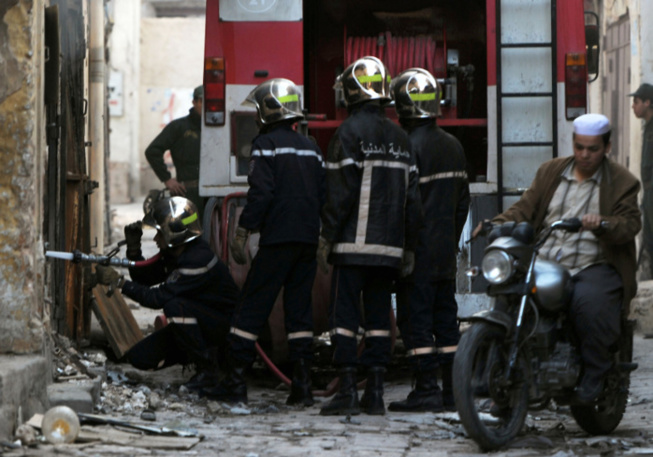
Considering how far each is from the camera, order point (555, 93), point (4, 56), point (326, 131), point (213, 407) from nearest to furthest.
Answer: point (4, 56), point (213, 407), point (555, 93), point (326, 131)

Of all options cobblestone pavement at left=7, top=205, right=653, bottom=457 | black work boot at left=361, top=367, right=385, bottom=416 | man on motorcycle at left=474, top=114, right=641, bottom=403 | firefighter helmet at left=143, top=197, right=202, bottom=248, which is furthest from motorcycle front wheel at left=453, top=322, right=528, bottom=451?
firefighter helmet at left=143, top=197, right=202, bottom=248

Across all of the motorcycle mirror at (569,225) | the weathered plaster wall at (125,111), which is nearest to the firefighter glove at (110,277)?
the motorcycle mirror at (569,225)

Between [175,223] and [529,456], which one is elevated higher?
[175,223]

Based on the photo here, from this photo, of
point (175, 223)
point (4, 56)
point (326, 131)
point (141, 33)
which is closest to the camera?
point (4, 56)

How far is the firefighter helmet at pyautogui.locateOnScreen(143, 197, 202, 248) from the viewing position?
656cm

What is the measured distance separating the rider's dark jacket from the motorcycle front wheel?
0.66 meters

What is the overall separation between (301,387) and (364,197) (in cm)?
110

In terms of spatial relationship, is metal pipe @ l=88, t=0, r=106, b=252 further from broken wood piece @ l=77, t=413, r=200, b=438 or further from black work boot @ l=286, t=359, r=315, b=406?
broken wood piece @ l=77, t=413, r=200, b=438

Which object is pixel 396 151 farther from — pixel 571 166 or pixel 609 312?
pixel 609 312

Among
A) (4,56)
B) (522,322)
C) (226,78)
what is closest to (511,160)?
(226,78)

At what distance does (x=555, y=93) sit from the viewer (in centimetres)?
716

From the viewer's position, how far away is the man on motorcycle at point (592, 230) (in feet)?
16.9

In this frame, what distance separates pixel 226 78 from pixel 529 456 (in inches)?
130

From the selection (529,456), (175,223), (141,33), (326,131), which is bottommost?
(529,456)
